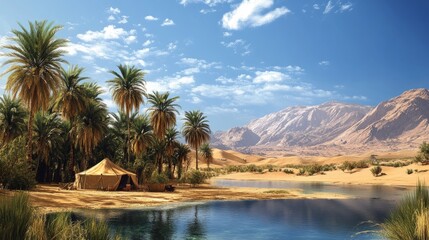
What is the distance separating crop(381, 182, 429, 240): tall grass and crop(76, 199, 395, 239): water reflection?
1159 cm

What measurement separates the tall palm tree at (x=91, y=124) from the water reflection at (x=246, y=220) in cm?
2422

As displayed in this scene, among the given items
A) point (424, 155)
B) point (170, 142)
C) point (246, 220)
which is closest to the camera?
point (246, 220)

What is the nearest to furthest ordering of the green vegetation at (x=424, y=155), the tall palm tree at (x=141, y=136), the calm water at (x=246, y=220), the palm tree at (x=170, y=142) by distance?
the calm water at (x=246, y=220) → the tall palm tree at (x=141, y=136) → the palm tree at (x=170, y=142) → the green vegetation at (x=424, y=155)

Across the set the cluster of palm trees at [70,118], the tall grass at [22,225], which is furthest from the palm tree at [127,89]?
the tall grass at [22,225]

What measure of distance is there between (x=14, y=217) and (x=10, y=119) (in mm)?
44832

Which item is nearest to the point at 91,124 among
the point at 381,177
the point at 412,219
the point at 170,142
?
the point at 170,142

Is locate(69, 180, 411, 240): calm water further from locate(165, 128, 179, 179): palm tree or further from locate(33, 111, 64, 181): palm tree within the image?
locate(165, 128, 179, 179): palm tree

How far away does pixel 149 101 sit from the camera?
209ft

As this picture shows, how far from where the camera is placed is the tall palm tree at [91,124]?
51.0 m

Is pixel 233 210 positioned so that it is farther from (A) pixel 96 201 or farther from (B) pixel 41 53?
(B) pixel 41 53

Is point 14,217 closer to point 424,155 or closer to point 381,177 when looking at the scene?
point 381,177

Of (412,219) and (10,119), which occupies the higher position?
(10,119)

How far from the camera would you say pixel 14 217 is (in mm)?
7285

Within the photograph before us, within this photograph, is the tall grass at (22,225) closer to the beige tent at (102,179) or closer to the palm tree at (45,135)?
the beige tent at (102,179)
